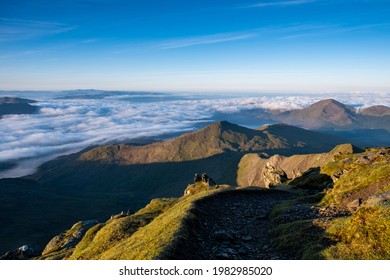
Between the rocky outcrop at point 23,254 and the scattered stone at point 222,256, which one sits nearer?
the scattered stone at point 222,256

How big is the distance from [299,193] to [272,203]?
10.7 m

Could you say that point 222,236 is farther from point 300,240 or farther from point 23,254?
point 23,254

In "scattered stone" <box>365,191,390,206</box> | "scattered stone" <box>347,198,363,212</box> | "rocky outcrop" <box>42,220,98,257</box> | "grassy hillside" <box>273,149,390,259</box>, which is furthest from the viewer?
"rocky outcrop" <box>42,220,98,257</box>

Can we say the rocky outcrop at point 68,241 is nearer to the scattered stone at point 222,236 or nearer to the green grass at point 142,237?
the green grass at point 142,237

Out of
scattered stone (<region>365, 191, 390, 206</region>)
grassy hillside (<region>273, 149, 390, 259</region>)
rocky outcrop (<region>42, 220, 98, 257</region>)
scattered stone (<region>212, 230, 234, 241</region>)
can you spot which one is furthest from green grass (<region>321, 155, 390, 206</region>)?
rocky outcrop (<region>42, 220, 98, 257</region>)

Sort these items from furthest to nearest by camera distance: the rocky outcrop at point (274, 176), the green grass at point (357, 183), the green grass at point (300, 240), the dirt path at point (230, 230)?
the rocky outcrop at point (274, 176) → the green grass at point (357, 183) → the dirt path at point (230, 230) → the green grass at point (300, 240)

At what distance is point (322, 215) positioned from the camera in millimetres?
31016

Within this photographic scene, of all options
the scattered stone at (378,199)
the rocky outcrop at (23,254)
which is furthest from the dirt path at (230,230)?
the rocky outcrop at (23,254)

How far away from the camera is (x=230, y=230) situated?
32.5 metres

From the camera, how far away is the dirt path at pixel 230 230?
25609 mm

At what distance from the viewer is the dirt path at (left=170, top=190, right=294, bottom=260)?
25609 mm

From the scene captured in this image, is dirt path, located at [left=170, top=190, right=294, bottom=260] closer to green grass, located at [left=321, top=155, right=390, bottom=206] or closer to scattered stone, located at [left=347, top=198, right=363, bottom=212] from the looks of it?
green grass, located at [left=321, top=155, right=390, bottom=206]
